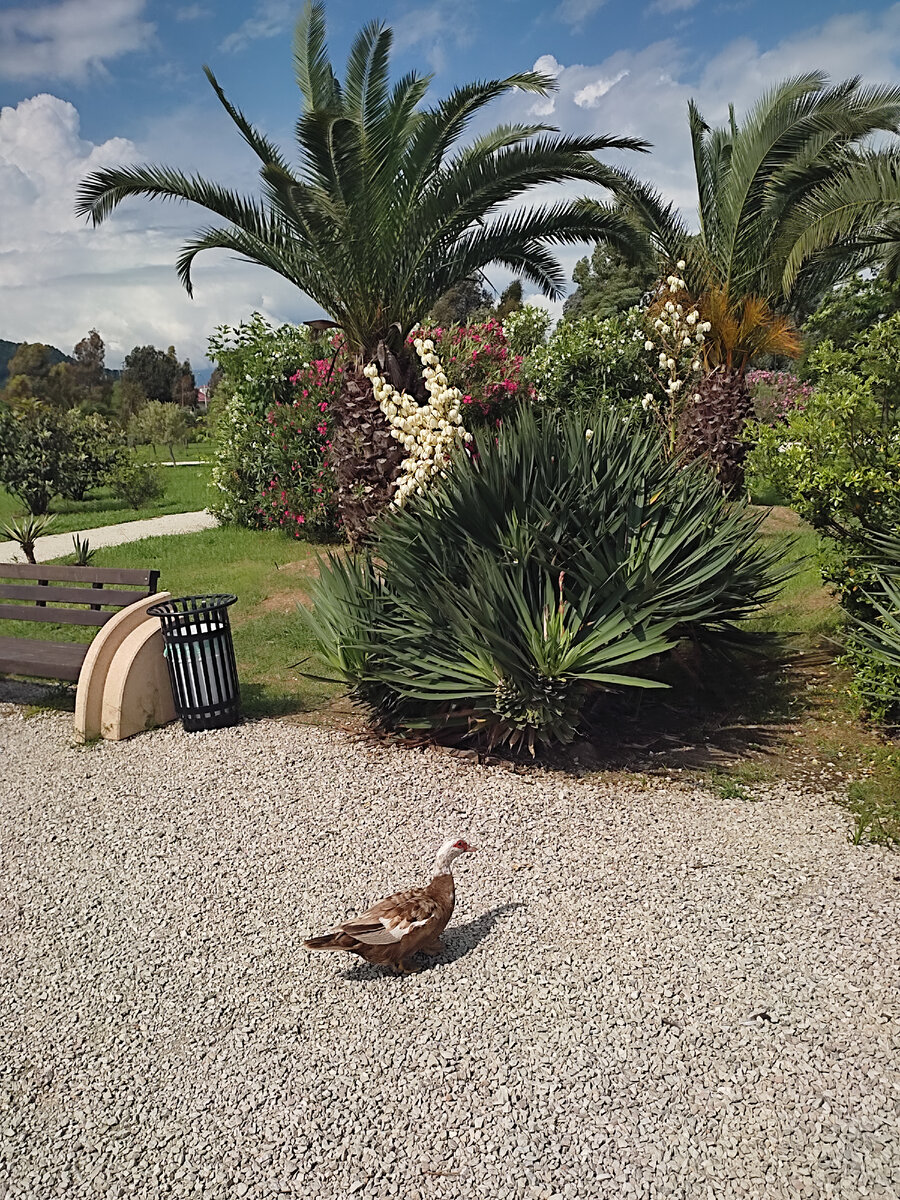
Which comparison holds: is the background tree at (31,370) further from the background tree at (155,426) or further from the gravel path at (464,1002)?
the gravel path at (464,1002)

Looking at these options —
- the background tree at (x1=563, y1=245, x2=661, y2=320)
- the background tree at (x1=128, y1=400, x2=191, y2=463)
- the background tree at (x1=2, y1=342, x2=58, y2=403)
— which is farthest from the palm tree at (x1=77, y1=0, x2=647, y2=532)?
the background tree at (x1=2, y1=342, x2=58, y2=403)

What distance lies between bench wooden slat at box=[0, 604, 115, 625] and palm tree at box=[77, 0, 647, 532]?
4.33 meters

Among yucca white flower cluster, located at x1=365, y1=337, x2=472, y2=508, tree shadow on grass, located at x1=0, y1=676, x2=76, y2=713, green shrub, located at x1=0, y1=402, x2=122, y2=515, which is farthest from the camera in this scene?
green shrub, located at x1=0, y1=402, x2=122, y2=515

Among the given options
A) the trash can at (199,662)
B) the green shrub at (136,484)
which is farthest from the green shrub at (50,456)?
the trash can at (199,662)

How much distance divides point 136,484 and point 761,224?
552 inches

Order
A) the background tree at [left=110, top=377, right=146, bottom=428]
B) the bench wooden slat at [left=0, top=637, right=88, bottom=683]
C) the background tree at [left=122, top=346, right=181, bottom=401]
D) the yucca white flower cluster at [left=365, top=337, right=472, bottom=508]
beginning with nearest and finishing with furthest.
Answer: the bench wooden slat at [left=0, top=637, right=88, bottom=683] < the yucca white flower cluster at [left=365, top=337, right=472, bottom=508] < the background tree at [left=110, top=377, right=146, bottom=428] < the background tree at [left=122, top=346, right=181, bottom=401]

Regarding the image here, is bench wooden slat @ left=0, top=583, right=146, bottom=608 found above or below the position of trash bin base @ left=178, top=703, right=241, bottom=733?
above

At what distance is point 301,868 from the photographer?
4.14 metres

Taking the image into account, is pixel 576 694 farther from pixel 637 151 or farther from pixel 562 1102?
pixel 637 151

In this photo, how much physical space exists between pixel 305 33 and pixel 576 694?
8.55 meters

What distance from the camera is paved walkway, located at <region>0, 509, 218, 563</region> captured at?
14.0 meters

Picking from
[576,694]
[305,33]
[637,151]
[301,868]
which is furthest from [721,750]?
[305,33]

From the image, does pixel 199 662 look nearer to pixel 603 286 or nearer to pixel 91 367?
pixel 603 286

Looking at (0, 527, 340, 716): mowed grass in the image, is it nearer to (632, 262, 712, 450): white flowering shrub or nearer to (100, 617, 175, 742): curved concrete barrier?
(100, 617, 175, 742): curved concrete barrier
